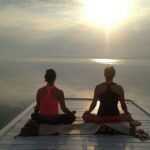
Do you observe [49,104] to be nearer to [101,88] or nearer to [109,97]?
[101,88]

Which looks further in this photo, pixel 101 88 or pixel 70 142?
pixel 101 88

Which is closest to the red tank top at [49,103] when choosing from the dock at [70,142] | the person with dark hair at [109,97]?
the dock at [70,142]

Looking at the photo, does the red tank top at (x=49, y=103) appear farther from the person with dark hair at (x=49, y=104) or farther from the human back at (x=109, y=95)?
the human back at (x=109, y=95)

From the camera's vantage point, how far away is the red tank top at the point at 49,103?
826 centimetres

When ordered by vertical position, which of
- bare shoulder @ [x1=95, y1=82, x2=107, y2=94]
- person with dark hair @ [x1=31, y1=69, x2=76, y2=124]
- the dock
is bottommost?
the dock

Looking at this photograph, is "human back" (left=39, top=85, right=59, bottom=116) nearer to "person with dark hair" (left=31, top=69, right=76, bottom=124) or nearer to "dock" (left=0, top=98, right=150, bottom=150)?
"person with dark hair" (left=31, top=69, right=76, bottom=124)

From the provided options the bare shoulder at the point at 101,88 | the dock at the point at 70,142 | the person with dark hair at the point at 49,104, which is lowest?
the dock at the point at 70,142

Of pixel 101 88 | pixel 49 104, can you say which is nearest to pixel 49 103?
pixel 49 104

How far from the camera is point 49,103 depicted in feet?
27.1

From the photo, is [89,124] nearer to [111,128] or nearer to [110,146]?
[111,128]

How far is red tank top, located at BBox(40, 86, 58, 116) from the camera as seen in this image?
826 cm

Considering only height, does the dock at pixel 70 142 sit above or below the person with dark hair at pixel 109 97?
below

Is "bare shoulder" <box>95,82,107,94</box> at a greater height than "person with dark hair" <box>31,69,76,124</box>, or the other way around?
"bare shoulder" <box>95,82,107,94</box>

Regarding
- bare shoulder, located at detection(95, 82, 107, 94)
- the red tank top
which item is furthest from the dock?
bare shoulder, located at detection(95, 82, 107, 94)
